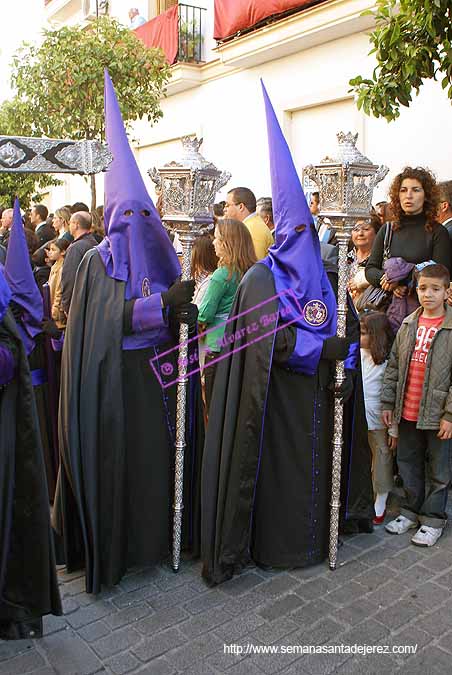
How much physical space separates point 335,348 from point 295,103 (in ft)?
25.6

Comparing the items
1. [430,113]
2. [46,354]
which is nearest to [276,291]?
[46,354]

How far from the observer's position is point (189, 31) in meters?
12.6

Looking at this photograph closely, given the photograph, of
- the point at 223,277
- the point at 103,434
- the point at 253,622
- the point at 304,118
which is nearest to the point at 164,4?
the point at 304,118

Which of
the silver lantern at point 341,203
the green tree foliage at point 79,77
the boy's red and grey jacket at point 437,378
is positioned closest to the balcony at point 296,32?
the green tree foliage at point 79,77

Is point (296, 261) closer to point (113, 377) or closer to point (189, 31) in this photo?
point (113, 377)

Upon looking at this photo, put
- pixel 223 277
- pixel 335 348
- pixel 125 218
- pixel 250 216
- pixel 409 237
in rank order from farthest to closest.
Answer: pixel 250 216, pixel 409 237, pixel 223 277, pixel 335 348, pixel 125 218

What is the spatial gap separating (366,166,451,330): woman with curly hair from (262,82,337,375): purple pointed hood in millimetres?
1281

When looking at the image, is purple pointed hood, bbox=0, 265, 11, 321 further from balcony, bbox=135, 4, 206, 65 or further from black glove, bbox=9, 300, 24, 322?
balcony, bbox=135, 4, 206, 65

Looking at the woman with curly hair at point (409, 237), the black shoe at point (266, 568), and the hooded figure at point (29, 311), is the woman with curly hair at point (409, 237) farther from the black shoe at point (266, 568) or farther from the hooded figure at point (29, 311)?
the hooded figure at point (29, 311)

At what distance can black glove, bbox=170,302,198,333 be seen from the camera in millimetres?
3551

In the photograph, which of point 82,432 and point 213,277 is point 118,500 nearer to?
point 82,432

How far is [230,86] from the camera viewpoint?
12031 millimetres

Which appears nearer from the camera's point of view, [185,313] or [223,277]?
[185,313]

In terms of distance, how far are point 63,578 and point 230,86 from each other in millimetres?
10382
